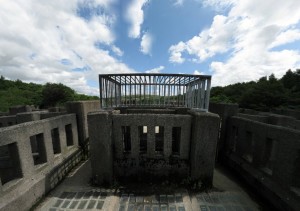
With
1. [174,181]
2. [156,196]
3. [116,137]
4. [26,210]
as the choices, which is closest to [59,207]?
[26,210]

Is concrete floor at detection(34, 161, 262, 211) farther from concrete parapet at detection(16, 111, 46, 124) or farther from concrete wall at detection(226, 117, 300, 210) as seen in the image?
concrete parapet at detection(16, 111, 46, 124)

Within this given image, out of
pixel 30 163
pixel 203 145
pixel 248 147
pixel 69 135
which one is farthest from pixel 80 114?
pixel 248 147

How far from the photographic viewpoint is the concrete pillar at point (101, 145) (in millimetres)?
8350

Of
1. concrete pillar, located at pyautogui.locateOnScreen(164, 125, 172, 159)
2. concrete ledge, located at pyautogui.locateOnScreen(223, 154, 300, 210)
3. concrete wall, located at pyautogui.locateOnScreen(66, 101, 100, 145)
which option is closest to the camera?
concrete ledge, located at pyautogui.locateOnScreen(223, 154, 300, 210)

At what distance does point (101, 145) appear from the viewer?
8430 millimetres

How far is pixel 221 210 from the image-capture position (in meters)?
6.89

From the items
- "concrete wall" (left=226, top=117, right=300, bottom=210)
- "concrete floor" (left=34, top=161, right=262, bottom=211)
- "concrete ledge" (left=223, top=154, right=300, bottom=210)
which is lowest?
"concrete floor" (left=34, top=161, right=262, bottom=211)

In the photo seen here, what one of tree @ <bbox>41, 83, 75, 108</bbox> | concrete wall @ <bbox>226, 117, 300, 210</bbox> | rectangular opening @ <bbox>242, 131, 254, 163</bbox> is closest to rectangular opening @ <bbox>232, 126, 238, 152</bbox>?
concrete wall @ <bbox>226, 117, 300, 210</bbox>

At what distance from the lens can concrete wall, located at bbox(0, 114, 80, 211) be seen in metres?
6.21

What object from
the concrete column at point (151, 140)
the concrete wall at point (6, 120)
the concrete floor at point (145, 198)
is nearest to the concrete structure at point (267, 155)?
the concrete floor at point (145, 198)

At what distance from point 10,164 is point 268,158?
1441cm

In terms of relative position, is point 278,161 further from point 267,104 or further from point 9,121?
point 267,104

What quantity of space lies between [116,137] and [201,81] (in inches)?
324

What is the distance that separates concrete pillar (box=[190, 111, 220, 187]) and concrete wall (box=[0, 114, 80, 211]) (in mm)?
7847
